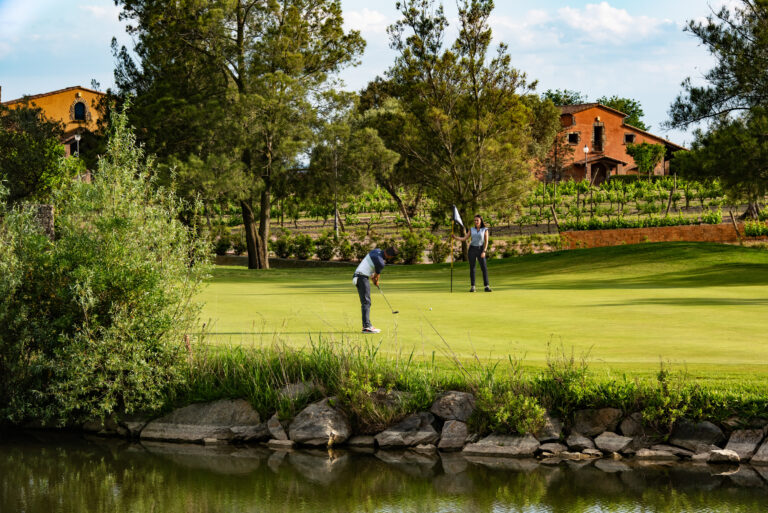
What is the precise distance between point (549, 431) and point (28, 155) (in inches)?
2051

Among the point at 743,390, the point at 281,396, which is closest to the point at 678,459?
the point at 743,390

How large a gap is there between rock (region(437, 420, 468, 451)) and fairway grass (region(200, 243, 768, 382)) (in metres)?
1.21

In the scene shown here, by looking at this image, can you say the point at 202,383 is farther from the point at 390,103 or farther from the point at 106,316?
the point at 390,103

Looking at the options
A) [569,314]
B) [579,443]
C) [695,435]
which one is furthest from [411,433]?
[569,314]

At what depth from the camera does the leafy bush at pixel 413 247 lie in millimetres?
42875

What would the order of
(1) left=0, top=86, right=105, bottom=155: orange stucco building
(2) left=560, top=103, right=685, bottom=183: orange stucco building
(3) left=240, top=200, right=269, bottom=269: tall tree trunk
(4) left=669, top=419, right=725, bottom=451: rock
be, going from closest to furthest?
(4) left=669, top=419, right=725, bottom=451: rock, (3) left=240, top=200, right=269, bottom=269: tall tree trunk, (2) left=560, top=103, right=685, bottom=183: orange stucco building, (1) left=0, top=86, right=105, bottom=155: orange stucco building

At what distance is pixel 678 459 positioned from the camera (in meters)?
10.1

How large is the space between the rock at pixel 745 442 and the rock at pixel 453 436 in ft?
9.97

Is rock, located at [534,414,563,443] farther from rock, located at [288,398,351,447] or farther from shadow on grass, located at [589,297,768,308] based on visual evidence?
shadow on grass, located at [589,297,768,308]

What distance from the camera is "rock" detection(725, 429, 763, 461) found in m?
9.88

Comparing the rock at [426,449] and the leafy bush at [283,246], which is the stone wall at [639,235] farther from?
the rock at [426,449]

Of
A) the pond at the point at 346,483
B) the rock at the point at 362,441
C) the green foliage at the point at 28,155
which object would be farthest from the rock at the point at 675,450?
the green foliage at the point at 28,155

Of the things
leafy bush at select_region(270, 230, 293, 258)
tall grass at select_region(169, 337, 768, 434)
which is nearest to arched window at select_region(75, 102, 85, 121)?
leafy bush at select_region(270, 230, 293, 258)

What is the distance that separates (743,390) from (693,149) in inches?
877
